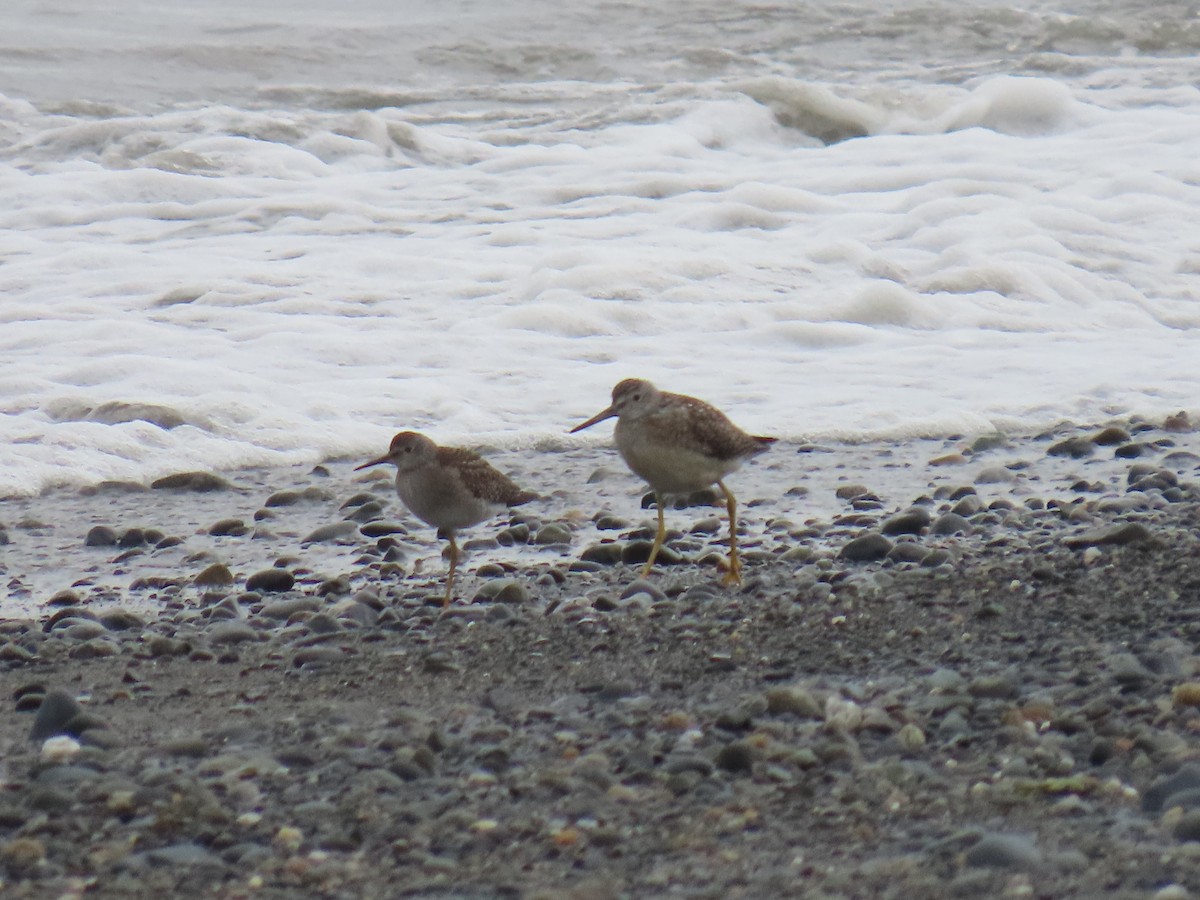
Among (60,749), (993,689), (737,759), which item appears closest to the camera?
(737,759)

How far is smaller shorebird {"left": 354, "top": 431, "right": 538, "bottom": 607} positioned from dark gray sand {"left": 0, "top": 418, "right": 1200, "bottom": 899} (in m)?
0.21

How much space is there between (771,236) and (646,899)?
786cm

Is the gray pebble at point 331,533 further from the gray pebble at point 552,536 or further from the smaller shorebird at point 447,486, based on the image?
the gray pebble at point 552,536

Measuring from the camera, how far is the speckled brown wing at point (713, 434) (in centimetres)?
557

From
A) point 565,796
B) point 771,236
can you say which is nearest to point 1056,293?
point 771,236

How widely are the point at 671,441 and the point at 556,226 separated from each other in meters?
5.31

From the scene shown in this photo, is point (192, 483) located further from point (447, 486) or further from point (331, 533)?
point (447, 486)

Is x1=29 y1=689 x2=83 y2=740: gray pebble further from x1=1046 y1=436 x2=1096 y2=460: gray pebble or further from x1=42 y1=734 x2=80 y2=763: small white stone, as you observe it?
x1=1046 y1=436 x2=1096 y2=460: gray pebble

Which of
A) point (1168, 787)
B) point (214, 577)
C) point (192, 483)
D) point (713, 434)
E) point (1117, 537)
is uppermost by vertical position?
point (1168, 787)

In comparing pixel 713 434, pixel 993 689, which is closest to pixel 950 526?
pixel 713 434

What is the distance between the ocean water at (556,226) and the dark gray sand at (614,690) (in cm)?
96

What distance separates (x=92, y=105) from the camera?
42.6 feet

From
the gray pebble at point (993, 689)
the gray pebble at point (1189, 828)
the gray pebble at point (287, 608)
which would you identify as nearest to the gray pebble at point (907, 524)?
the gray pebble at point (993, 689)

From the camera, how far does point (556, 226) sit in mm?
10625
